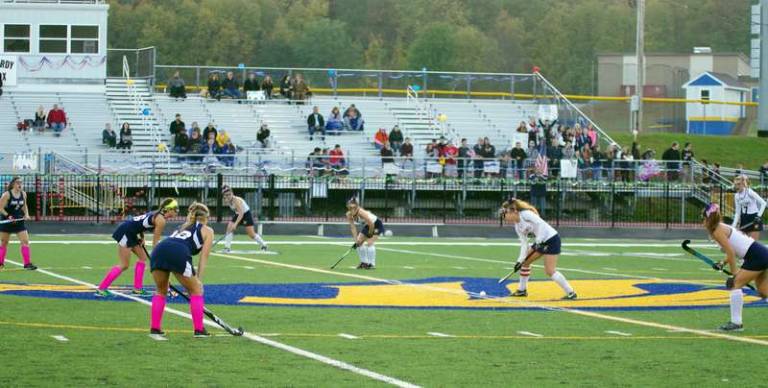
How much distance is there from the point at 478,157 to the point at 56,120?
14.0 m

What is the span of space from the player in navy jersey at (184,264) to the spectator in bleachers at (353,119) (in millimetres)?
31503

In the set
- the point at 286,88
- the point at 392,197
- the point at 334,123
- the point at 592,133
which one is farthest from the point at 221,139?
the point at 592,133

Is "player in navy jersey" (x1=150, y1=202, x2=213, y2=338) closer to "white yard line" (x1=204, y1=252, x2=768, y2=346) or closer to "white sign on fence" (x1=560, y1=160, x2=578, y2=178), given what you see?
"white yard line" (x1=204, y1=252, x2=768, y2=346)

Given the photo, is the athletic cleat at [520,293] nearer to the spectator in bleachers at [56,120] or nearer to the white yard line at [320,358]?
the white yard line at [320,358]

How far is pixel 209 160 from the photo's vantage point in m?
41.5

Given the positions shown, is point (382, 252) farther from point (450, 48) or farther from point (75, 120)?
point (450, 48)

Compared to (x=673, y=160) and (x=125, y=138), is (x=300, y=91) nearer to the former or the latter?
(x=125, y=138)

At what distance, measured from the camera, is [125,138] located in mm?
43156

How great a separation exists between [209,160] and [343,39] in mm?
48148

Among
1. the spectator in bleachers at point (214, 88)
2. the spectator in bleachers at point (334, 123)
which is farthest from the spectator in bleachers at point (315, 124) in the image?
the spectator in bleachers at point (214, 88)

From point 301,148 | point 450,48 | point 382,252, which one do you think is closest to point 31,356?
point 382,252

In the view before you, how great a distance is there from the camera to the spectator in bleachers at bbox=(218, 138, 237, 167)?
137 feet

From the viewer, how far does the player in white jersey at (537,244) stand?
1964cm

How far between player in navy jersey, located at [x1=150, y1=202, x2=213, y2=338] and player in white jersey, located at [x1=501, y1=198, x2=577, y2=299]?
6043 mm
